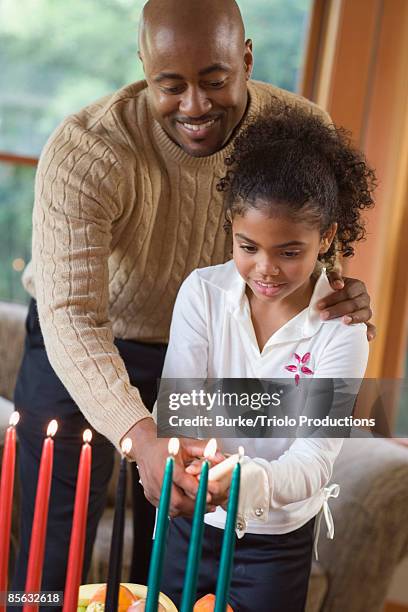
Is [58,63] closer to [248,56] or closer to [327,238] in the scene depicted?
[248,56]

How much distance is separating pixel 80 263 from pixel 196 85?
1.17 ft

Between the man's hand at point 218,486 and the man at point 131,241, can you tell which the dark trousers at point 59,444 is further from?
the man's hand at point 218,486

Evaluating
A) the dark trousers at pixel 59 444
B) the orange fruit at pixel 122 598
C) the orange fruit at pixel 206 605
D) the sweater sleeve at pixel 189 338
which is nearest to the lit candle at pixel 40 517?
the orange fruit at pixel 122 598

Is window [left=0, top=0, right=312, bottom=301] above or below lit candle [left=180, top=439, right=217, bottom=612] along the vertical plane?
above

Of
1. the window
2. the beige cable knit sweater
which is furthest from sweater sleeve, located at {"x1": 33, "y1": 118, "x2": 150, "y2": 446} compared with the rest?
the window

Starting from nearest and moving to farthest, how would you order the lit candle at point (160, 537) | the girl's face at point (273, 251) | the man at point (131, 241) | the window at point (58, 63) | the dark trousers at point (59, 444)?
the lit candle at point (160, 537)
the girl's face at point (273, 251)
the man at point (131, 241)
the dark trousers at point (59, 444)
the window at point (58, 63)

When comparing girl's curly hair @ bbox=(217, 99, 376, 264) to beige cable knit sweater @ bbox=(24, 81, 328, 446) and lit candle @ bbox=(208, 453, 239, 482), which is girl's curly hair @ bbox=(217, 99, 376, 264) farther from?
lit candle @ bbox=(208, 453, 239, 482)

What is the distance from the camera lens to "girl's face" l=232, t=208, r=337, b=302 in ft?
3.97

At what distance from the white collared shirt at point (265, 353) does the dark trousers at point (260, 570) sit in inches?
1.1

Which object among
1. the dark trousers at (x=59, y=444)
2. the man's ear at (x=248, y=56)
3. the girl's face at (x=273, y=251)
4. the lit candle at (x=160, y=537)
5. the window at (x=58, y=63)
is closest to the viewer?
the lit candle at (x=160, y=537)

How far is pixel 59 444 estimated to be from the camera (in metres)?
1.72

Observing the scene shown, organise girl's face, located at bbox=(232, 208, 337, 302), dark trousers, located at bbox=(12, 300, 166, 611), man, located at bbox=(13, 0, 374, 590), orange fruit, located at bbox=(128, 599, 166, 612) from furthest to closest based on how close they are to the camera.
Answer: dark trousers, located at bbox=(12, 300, 166, 611) → man, located at bbox=(13, 0, 374, 590) → girl's face, located at bbox=(232, 208, 337, 302) → orange fruit, located at bbox=(128, 599, 166, 612)

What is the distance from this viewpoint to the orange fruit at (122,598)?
94cm

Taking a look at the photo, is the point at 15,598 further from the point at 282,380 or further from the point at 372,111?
the point at 372,111
